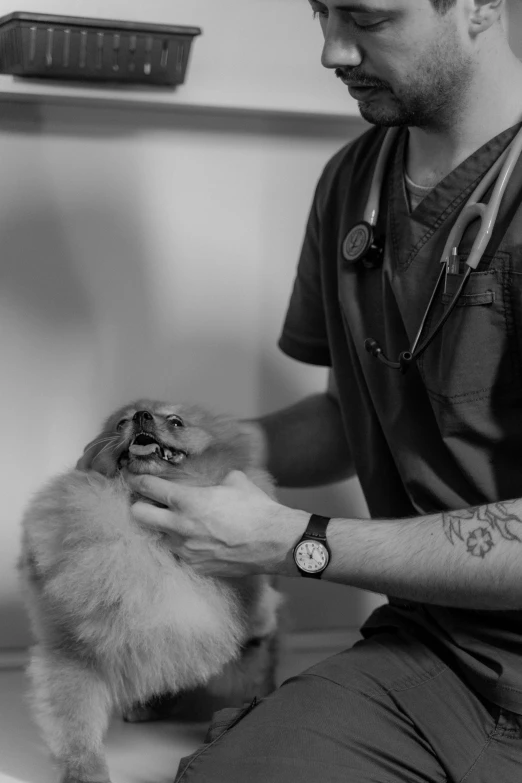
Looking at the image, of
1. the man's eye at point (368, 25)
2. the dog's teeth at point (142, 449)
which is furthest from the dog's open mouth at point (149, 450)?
the man's eye at point (368, 25)

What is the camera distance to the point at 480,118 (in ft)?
4.09

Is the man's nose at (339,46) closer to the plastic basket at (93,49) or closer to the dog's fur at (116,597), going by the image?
the plastic basket at (93,49)

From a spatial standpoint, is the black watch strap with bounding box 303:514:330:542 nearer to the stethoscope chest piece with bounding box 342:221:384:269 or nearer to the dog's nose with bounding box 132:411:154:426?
the dog's nose with bounding box 132:411:154:426

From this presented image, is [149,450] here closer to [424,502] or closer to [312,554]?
[312,554]

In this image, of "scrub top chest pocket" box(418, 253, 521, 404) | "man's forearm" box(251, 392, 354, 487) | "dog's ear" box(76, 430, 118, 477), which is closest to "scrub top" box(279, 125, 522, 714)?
"scrub top chest pocket" box(418, 253, 521, 404)

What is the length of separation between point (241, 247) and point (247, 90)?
0.85ft

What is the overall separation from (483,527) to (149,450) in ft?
1.37

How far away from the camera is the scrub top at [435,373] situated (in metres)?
1.18

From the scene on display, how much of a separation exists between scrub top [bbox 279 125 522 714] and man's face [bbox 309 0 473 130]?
0.09 meters

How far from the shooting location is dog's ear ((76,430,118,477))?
50.6 inches

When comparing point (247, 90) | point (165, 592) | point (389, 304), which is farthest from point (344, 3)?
point (165, 592)

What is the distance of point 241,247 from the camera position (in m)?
1.72

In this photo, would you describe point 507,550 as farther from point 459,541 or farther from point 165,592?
→ point 165,592

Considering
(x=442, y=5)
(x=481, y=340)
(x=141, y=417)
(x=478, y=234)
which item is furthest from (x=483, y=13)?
(x=141, y=417)
